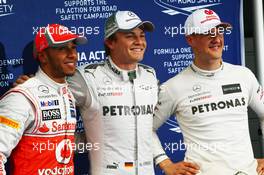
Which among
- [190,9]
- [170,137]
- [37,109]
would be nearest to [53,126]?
[37,109]

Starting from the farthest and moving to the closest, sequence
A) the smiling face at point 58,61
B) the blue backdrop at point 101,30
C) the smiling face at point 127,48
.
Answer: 1. the blue backdrop at point 101,30
2. the smiling face at point 127,48
3. the smiling face at point 58,61

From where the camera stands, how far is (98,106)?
293 cm

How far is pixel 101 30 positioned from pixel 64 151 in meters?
1.07

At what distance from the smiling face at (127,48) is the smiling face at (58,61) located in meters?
0.27

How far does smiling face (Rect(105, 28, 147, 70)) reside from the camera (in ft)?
9.70

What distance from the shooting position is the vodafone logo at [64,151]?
276 cm

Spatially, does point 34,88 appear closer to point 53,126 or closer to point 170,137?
point 53,126

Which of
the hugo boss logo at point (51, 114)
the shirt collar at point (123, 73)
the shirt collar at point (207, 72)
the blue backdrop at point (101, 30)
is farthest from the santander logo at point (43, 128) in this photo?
the shirt collar at point (207, 72)

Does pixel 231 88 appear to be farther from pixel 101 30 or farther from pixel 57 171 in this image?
pixel 57 171

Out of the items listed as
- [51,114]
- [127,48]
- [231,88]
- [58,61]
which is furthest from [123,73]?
[231,88]

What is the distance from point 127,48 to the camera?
295 centimetres

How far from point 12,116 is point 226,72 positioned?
1291 mm

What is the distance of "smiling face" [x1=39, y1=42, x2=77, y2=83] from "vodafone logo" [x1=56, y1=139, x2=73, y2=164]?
340 mm

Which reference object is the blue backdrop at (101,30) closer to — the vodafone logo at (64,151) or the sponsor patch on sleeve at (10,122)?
the vodafone logo at (64,151)
